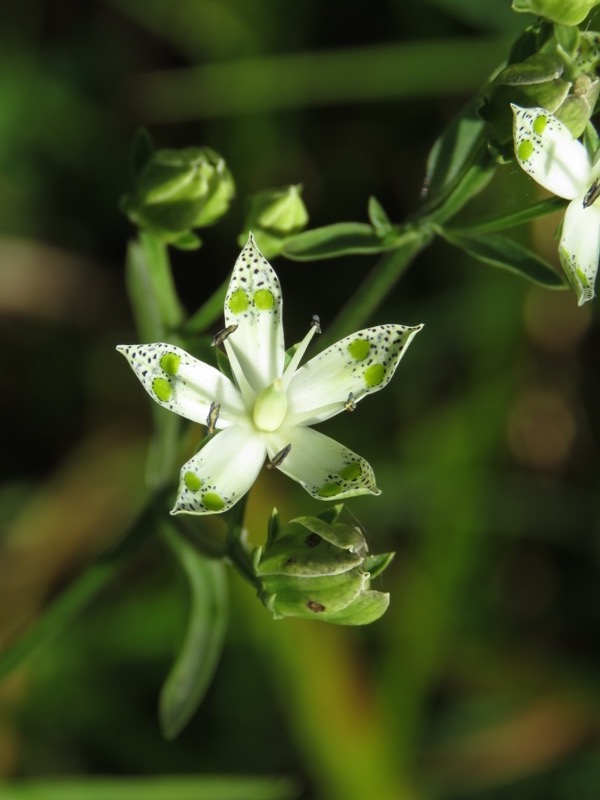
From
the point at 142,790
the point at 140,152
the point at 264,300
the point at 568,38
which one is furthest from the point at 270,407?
the point at 142,790

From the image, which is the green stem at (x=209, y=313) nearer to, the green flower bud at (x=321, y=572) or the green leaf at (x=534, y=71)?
the green flower bud at (x=321, y=572)

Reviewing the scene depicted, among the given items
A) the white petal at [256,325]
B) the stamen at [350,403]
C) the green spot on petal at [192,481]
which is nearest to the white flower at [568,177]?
the stamen at [350,403]

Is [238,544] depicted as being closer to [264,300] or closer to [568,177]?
[264,300]

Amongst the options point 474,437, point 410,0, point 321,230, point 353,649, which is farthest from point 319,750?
point 410,0

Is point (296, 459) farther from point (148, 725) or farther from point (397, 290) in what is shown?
point (397, 290)

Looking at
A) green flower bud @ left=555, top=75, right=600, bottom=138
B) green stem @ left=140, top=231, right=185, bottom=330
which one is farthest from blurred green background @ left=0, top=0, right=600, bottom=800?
green flower bud @ left=555, top=75, right=600, bottom=138

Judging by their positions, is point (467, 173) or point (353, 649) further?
point (353, 649)
